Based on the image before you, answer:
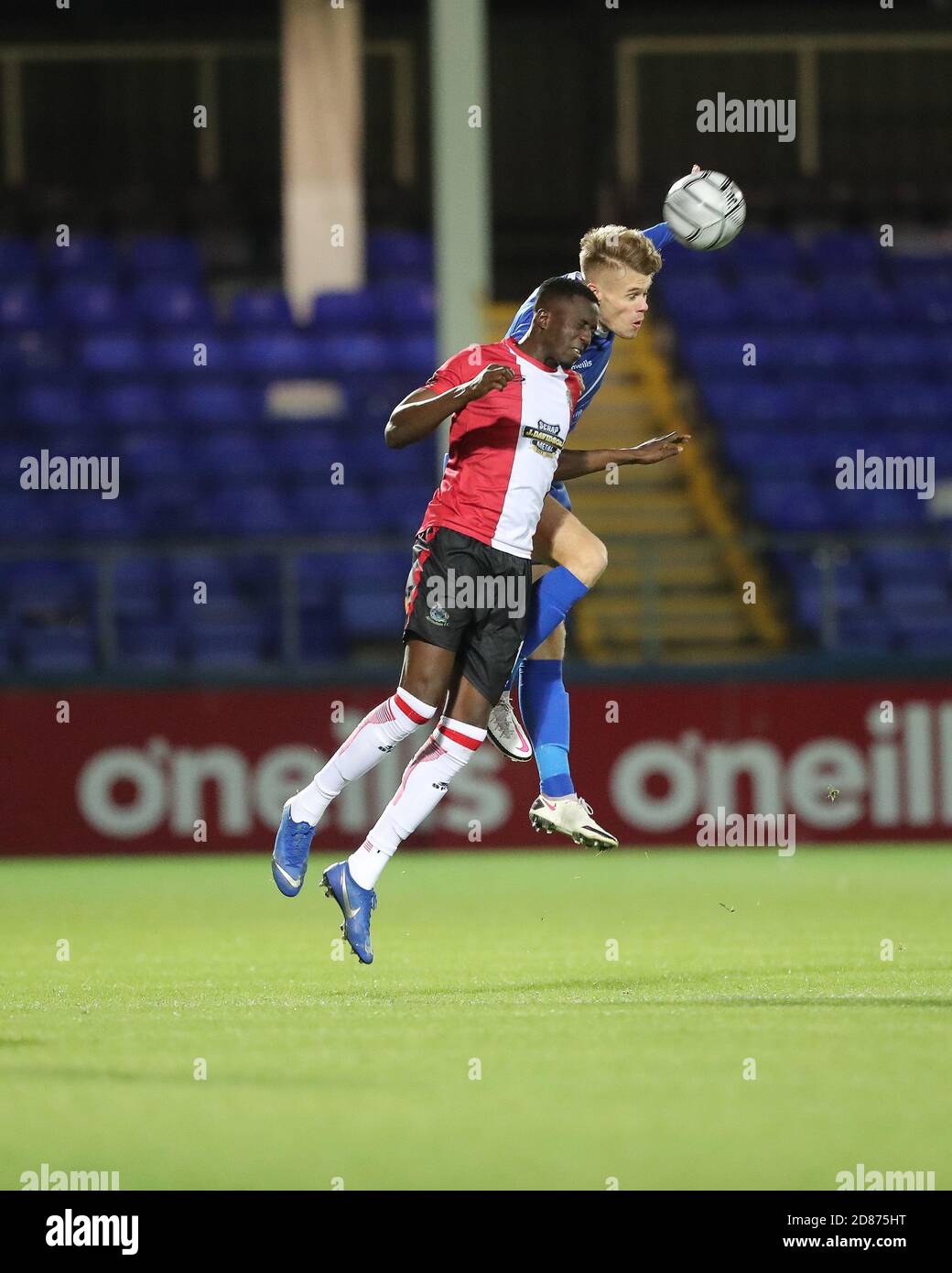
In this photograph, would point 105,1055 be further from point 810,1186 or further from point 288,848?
point 810,1186

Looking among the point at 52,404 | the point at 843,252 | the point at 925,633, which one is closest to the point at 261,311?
the point at 52,404

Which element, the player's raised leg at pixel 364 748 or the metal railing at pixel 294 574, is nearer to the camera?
the player's raised leg at pixel 364 748

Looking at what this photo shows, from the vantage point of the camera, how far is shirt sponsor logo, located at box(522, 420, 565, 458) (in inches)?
302

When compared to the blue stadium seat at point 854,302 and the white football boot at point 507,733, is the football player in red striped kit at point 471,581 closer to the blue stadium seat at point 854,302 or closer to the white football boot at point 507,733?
the white football boot at point 507,733

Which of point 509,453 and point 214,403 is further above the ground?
point 214,403

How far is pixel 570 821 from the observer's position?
7785 millimetres

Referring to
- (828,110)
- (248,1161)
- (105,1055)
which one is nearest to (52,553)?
(105,1055)

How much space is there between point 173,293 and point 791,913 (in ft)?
39.5

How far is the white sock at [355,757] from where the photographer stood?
25.2ft

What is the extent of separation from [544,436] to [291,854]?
5.55 feet

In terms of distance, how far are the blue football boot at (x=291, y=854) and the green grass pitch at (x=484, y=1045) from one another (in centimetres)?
36

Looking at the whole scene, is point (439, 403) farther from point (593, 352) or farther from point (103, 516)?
point (103, 516)

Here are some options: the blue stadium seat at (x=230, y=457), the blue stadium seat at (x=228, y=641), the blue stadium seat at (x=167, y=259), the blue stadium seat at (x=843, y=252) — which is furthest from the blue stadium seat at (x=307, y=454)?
the blue stadium seat at (x=843, y=252)

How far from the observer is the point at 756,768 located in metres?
15.0
